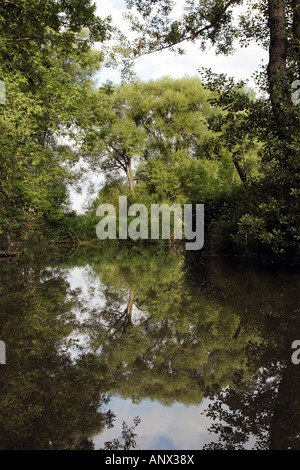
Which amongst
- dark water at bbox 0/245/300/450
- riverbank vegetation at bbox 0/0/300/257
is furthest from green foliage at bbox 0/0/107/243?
dark water at bbox 0/245/300/450

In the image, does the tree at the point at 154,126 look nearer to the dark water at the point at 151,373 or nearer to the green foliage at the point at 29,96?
the green foliage at the point at 29,96

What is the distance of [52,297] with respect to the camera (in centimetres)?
439

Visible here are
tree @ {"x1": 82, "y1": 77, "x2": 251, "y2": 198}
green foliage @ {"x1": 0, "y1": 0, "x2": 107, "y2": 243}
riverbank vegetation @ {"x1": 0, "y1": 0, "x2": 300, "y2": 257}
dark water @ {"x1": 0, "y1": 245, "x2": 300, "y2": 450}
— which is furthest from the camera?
tree @ {"x1": 82, "y1": 77, "x2": 251, "y2": 198}

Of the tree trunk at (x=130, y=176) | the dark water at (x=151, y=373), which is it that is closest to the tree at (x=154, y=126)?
the tree trunk at (x=130, y=176)

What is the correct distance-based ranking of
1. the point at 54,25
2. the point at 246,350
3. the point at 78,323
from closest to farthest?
the point at 246,350 < the point at 78,323 < the point at 54,25

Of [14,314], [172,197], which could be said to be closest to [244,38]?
[14,314]

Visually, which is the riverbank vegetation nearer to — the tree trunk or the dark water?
the dark water

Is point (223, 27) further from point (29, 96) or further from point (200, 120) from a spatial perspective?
point (29, 96)

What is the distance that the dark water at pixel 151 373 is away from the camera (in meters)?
1.44

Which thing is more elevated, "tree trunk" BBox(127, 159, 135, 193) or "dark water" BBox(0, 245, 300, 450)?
"tree trunk" BBox(127, 159, 135, 193)

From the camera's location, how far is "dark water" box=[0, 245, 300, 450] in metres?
1.44
